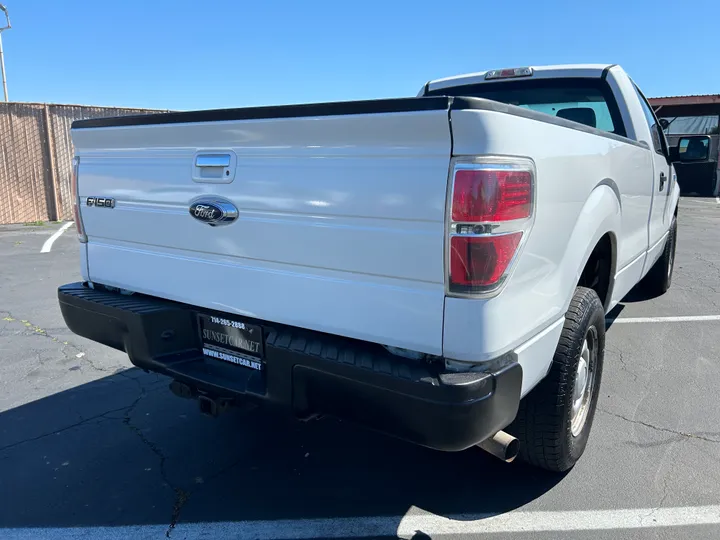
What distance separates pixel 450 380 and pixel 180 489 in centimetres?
166

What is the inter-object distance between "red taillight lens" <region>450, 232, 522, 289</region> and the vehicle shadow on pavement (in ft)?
4.32

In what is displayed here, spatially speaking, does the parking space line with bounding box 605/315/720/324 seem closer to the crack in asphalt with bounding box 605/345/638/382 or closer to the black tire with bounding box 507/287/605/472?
the crack in asphalt with bounding box 605/345/638/382

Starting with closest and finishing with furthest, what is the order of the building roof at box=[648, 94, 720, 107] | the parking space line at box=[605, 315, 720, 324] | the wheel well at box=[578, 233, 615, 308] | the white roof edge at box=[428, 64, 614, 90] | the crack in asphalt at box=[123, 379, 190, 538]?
1. the crack in asphalt at box=[123, 379, 190, 538]
2. the wheel well at box=[578, 233, 615, 308]
3. the white roof edge at box=[428, 64, 614, 90]
4. the parking space line at box=[605, 315, 720, 324]
5. the building roof at box=[648, 94, 720, 107]

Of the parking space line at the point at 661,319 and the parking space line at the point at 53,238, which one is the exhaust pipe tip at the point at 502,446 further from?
the parking space line at the point at 53,238

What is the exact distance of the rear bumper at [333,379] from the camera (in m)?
1.98

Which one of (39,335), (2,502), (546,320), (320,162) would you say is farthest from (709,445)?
(39,335)

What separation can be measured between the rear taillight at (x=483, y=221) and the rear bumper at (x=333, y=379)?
35 cm

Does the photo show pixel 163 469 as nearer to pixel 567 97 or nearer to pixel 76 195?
pixel 76 195

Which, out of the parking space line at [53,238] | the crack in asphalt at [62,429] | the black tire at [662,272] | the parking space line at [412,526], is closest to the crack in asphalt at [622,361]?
the parking space line at [412,526]

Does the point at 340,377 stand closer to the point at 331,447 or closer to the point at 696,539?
the point at 331,447

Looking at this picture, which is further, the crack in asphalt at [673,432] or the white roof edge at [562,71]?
the white roof edge at [562,71]

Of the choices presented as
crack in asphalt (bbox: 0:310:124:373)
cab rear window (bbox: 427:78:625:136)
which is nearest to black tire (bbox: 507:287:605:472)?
cab rear window (bbox: 427:78:625:136)

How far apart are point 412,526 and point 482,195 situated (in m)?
1.56

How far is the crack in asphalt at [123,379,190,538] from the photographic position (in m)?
2.65
